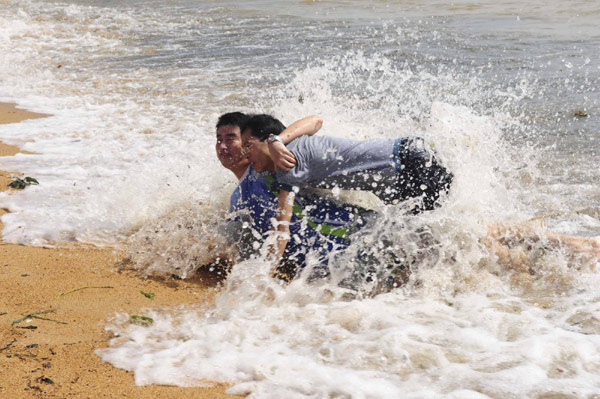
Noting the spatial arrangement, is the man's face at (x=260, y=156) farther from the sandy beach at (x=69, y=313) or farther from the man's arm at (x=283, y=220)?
the sandy beach at (x=69, y=313)

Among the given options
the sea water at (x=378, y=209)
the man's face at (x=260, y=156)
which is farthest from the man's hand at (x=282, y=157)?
the sea water at (x=378, y=209)

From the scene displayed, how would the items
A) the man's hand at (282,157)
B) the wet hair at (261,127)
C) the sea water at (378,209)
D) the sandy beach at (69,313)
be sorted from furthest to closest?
the wet hair at (261,127)
the man's hand at (282,157)
the sea water at (378,209)
the sandy beach at (69,313)

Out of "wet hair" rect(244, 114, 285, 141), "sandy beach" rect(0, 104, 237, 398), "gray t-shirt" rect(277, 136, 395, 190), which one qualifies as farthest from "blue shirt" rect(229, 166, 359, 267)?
"sandy beach" rect(0, 104, 237, 398)

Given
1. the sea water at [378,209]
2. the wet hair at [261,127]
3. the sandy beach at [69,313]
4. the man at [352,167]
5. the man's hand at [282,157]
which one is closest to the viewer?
the sandy beach at [69,313]

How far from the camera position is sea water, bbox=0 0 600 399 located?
10.5 ft

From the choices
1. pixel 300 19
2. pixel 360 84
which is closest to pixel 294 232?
pixel 360 84

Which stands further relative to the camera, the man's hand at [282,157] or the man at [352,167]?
the man at [352,167]

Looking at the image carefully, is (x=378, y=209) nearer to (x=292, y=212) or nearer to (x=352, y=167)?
(x=352, y=167)

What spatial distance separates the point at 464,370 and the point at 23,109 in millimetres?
7992

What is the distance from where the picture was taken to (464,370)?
10.1 ft

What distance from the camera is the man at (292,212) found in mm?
4254

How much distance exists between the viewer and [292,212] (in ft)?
13.9

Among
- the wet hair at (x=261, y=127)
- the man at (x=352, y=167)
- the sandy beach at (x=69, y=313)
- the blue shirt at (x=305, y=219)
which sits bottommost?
the sandy beach at (x=69, y=313)

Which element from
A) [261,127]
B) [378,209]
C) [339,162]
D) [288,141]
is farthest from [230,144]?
[378,209]
